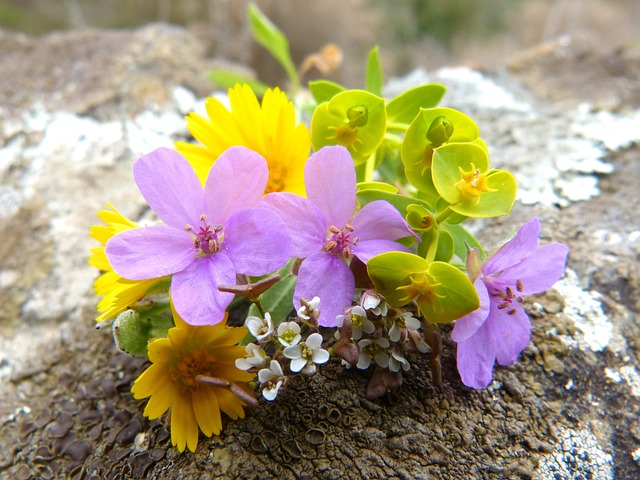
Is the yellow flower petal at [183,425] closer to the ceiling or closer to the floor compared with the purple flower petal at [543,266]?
closer to the floor

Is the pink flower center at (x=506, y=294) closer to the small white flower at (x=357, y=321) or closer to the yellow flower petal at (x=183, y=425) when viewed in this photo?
the small white flower at (x=357, y=321)

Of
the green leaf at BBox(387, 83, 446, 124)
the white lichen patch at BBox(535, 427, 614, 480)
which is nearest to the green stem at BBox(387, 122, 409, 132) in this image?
the green leaf at BBox(387, 83, 446, 124)

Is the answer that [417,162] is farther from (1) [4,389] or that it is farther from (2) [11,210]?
(2) [11,210]

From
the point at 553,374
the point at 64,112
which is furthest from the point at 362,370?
the point at 64,112

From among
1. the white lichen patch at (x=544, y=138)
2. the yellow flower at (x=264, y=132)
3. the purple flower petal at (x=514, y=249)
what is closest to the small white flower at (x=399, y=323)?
the purple flower petal at (x=514, y=249)

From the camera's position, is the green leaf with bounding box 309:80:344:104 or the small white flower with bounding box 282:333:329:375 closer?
the small white flower with bounding box 282:333:329:375

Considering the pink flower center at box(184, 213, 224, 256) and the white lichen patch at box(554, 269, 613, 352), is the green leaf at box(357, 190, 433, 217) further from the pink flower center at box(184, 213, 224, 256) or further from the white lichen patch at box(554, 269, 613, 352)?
the white lichen patch at box(554, 269, 613, 352)
